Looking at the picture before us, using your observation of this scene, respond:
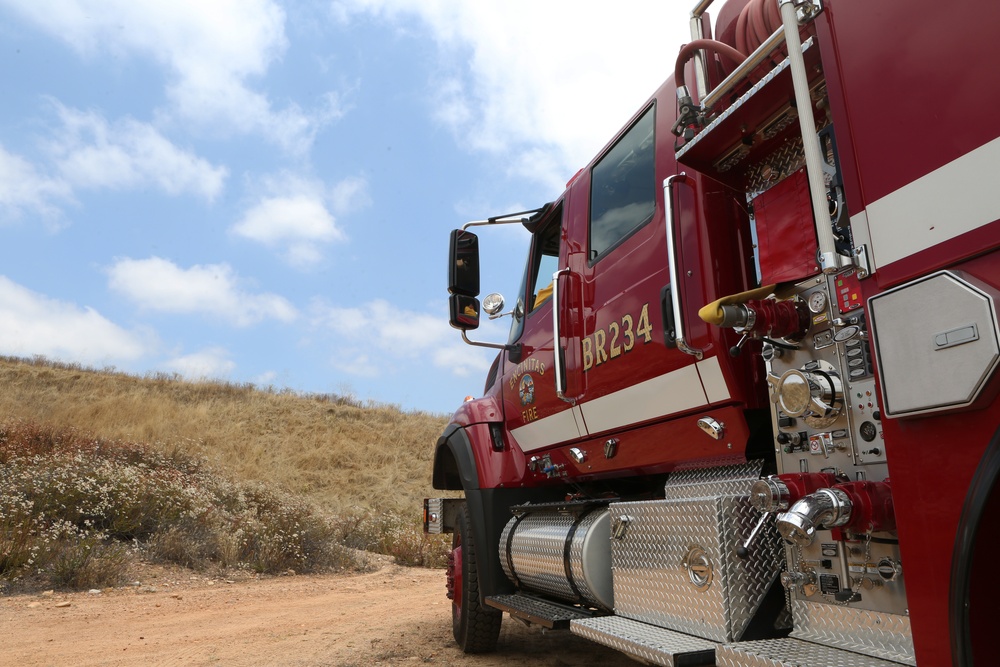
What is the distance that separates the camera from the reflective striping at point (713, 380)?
9.62 feet

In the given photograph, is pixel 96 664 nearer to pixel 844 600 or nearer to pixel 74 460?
pixel 844 600

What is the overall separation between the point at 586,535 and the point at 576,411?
729mm

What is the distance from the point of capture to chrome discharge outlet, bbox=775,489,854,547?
2.08 m

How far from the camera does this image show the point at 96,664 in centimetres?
490

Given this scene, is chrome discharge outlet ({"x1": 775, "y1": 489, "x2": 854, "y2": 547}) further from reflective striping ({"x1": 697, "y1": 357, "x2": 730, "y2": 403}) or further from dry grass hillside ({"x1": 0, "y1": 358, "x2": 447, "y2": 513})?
dry grass hillside ({"x1": 0, "y1": 358, "x2": 447, "y2": 513})

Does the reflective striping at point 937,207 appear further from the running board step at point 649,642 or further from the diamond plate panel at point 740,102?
the running board step at point 649,642

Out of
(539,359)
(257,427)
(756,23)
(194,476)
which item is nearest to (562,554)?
(539,359)

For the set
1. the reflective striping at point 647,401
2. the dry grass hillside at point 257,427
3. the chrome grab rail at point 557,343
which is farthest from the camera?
the dry grass hillside at point 257,427

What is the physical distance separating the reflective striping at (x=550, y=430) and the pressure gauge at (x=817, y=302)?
180cm

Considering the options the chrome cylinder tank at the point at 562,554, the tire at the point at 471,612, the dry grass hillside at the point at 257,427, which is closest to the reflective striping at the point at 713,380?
the chrome cylinder tank at the point at 562,554

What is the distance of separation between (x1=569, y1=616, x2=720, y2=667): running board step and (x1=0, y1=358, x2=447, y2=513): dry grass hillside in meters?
15.2

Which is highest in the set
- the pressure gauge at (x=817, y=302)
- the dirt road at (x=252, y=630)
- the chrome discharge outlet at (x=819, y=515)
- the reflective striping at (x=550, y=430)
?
the pressure gauge at (x=817, y=302)

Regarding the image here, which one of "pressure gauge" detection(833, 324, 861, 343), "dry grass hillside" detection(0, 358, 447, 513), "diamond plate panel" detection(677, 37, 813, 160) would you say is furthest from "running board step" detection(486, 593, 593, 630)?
"dry grass hillside" detection(0, 358, 447, 513)

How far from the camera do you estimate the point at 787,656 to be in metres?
2.21
